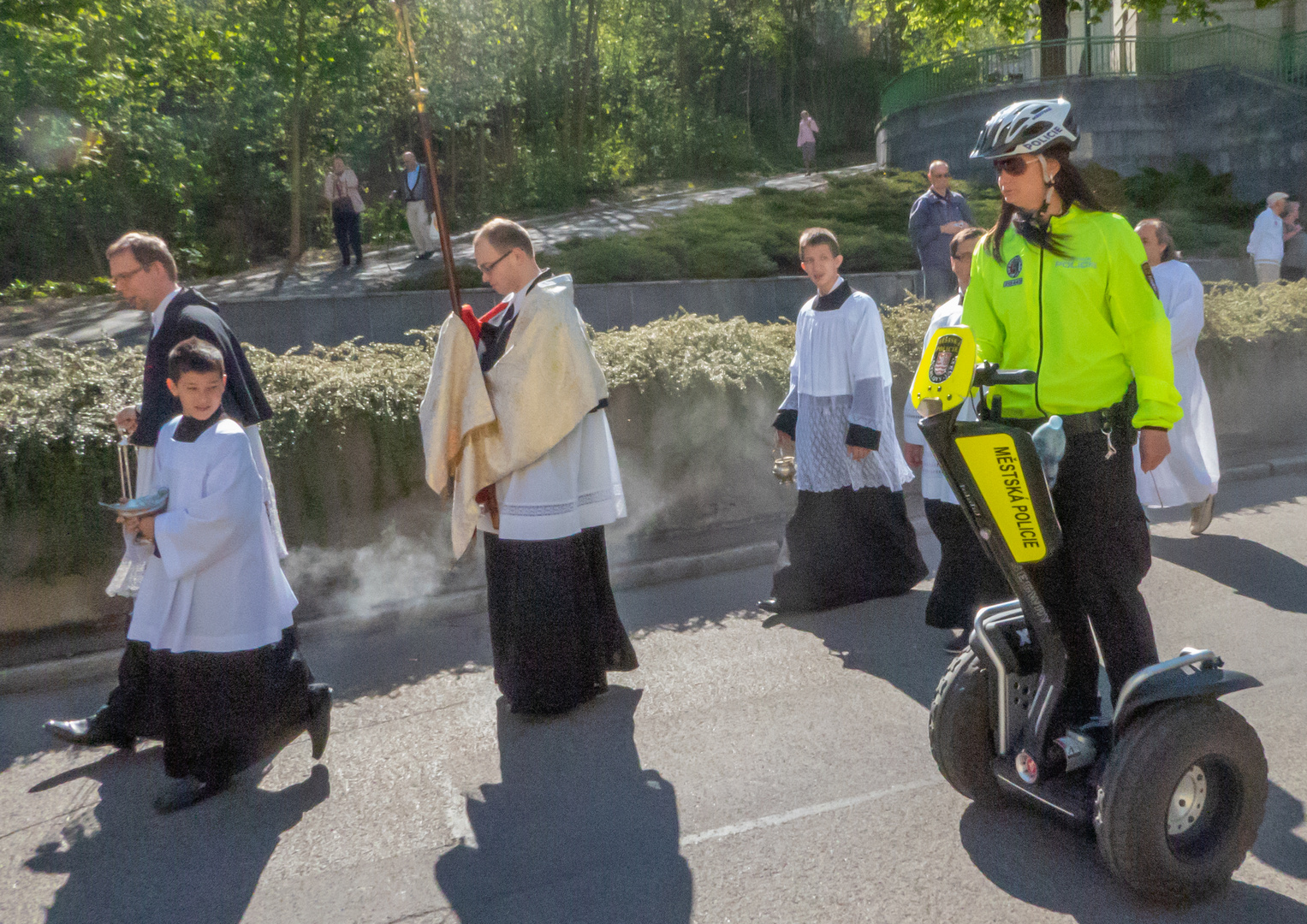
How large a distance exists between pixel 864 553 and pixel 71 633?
4242mm

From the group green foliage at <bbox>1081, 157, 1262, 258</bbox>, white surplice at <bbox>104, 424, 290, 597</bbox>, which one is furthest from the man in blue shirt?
green foliage at <bbox>1081, 157, 1262, 258</bbox>

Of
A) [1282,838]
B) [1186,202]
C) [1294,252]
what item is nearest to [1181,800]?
[1282,838]

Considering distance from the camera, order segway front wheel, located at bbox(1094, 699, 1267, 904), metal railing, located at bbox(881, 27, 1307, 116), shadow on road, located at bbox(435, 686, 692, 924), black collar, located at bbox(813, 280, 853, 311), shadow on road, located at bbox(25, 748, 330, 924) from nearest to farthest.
Answer: 1. segway front wheel, located at bbox(1094, 699, 1267, 904)
2. shadow on road, located at bbox(435, 686, 692, 924)
3. shadow on road, located at bbox(25, 748, 330, 924)
4. black collar, located at bbox(813, 280, 853, 311)
5. metal railing, located at bbox(881, 27, 1307, 116)

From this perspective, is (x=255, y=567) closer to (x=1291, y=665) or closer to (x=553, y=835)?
(x=553, y=835)

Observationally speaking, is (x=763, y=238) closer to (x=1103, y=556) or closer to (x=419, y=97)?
(x=419, y=97)

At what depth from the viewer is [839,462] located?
6098mm

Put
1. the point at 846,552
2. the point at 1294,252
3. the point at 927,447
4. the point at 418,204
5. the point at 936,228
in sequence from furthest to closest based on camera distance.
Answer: the point at 418,204 < the point at 1294,252 < the point at 936,228 < the point at 846,552 < the point at 927,447

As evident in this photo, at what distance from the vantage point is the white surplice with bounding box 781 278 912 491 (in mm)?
5879

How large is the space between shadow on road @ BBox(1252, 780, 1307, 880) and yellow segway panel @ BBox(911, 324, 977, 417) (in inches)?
65.6

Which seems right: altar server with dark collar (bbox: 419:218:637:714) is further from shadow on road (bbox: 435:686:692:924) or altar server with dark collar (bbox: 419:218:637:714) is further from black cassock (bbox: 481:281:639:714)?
shadow on road (bbox: 435:686:692:924)

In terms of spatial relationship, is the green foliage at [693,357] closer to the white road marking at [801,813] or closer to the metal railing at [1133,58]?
the white road marking at [801,813]

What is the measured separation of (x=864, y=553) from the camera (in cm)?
618

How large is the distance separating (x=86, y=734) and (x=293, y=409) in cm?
248

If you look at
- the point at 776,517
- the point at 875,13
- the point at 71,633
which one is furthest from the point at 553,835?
the point at 875,13
